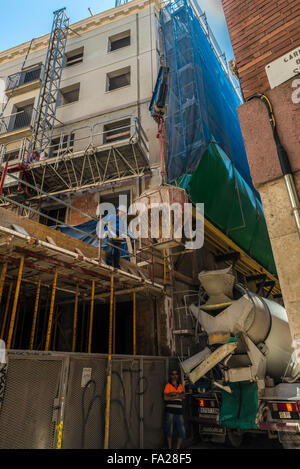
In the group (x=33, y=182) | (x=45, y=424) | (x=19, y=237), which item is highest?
(x=33, y=182)

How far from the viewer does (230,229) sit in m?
11.0

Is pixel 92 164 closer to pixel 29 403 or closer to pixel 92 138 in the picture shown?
pixel 92 138

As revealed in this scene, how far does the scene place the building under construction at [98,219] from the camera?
18.1 ft

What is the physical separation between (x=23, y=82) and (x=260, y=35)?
1857 cm

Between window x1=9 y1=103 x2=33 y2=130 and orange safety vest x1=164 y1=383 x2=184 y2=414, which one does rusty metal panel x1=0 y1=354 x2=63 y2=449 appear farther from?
window x1=9 y1=103 x2=33 y2=130

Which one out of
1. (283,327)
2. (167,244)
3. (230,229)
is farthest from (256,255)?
(167,244)

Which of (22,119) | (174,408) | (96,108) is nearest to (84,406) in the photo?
(174,408)

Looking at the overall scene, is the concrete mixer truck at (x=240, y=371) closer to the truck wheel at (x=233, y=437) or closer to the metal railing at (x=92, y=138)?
the truck wheel at (x=233, y=437)

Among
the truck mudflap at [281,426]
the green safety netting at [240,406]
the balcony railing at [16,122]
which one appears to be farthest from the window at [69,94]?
the truck mudflap at [281,426]

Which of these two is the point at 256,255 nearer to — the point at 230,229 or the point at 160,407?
the point at 230,229

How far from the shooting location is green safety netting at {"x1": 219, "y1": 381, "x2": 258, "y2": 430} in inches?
237

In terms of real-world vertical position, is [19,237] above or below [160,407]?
above

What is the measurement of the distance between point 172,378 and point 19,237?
17.0 feet

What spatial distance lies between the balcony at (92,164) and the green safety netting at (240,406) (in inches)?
337
